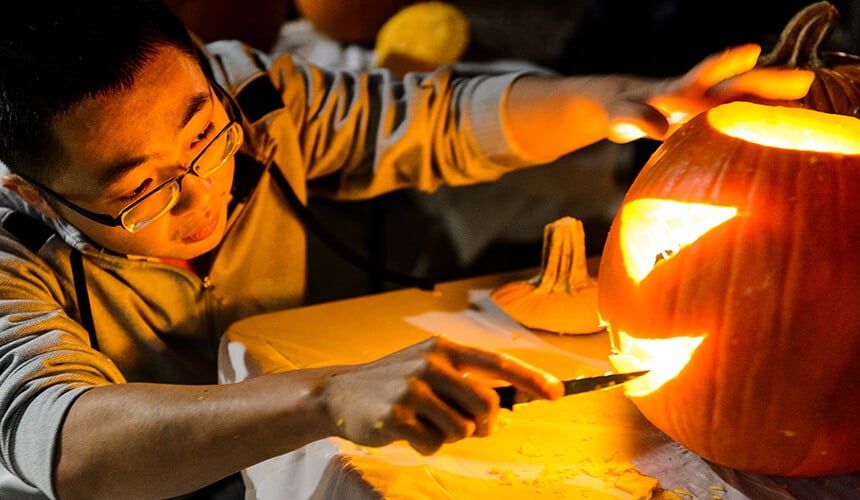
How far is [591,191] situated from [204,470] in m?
1.07

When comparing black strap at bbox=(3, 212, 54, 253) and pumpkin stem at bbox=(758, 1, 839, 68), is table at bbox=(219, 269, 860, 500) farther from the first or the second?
pumpkin stem at bbox=(758, 1, 839, 68)

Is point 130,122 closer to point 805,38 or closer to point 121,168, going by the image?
point 121,168

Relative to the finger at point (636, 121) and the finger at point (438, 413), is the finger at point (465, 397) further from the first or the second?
the finger at point (636, 121)

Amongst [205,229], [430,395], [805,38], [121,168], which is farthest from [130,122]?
[805,38]

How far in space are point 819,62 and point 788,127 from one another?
0.70 ft

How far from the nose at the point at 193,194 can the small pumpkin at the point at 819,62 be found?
63 cm

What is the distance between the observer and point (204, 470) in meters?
0.76

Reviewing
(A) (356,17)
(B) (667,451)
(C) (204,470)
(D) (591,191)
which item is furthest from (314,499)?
(A) (356,17)

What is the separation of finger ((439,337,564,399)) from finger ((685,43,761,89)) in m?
0.39

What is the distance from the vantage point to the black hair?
85 cm

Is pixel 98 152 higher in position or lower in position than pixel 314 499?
higher

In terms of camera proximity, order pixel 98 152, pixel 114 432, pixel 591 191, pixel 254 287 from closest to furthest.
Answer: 1. pixel 114 432
2. pixel 98 152
3. pixel 254 287
4. pixel 591 191

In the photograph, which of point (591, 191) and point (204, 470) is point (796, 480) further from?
point (591, 191)

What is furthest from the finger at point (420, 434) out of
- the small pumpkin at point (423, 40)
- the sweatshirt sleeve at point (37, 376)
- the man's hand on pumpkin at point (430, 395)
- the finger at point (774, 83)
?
the small pumpkin at point (423, 40)
